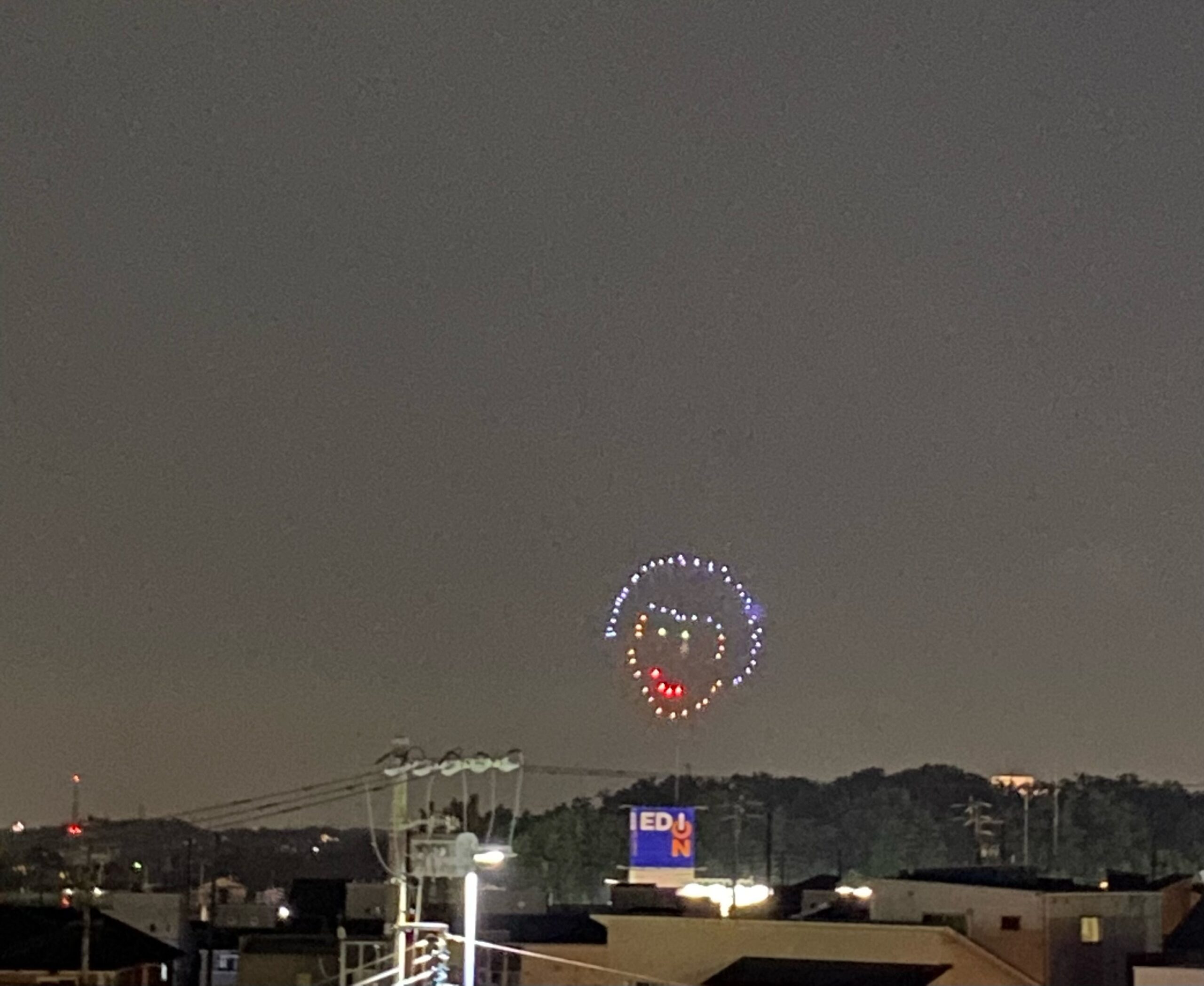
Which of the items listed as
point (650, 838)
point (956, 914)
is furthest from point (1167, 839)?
point (956, 914)

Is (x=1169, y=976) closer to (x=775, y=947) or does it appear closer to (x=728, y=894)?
(x=775, y=947)

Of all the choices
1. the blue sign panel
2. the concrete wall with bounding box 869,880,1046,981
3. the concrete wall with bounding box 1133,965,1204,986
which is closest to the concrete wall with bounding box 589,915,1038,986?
the concrete wall with bounding box 869,880,1046,981

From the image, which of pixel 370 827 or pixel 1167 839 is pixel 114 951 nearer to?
pixel 370 827

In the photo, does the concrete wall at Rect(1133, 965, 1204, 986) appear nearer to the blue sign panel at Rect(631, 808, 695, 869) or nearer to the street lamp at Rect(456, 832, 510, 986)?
the street lamp at Rect(456, 832, 510, 986)

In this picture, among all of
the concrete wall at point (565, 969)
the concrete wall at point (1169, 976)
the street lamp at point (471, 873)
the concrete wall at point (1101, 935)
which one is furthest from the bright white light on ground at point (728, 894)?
the street lamp at point (471, 873)

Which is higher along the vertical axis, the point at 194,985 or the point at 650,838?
the point at 650,838

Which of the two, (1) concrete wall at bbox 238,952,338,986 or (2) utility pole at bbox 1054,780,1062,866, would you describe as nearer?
(1) concrete wall at bbox 238,952,338,986

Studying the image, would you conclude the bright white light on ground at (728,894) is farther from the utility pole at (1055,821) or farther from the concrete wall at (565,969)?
the utility pole at (1055,821)

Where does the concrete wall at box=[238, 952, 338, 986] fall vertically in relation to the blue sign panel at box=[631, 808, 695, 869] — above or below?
below

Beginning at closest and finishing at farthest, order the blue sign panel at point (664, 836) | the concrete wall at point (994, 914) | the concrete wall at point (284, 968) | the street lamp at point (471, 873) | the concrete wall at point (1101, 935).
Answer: the street lamp at point (471, 873) → the concrete wall at point (994, 914) → the concrete wall at point (1101, 935) → the concrete wall at point (284, 968) → the blue sign panel at point (664, 836)
